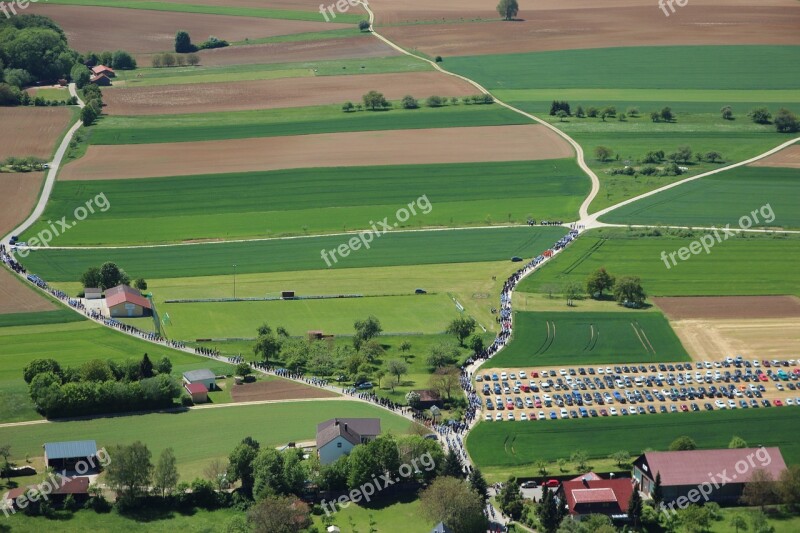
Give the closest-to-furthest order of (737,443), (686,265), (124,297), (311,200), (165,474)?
(165,474)
(737,443)
(124,297)
(686,265)
(311,200)

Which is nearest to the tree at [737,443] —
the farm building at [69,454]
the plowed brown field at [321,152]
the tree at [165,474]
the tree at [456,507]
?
the tree at [456,507]

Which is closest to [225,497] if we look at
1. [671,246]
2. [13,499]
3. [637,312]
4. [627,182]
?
[13,499]

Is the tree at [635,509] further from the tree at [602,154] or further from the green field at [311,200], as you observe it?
the tree at [602,154]

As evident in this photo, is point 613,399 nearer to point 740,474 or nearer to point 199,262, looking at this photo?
point 740,474

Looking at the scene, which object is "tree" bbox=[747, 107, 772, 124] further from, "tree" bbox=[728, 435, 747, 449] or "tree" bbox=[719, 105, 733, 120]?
"tree" bbox=[728, 435, 747, 449]

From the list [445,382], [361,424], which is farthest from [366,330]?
[361,424]

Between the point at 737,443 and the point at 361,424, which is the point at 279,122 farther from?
the point at 737,443

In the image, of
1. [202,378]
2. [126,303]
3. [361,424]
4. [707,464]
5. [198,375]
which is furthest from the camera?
[126,303]
